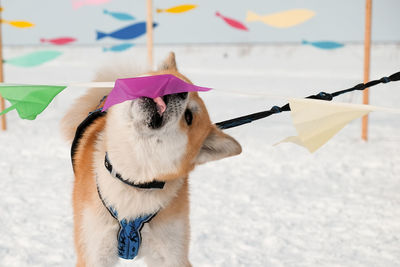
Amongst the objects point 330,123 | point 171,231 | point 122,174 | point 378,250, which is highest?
point 330,123

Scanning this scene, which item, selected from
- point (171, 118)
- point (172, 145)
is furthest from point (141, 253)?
point (171, 118)

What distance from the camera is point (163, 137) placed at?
143 cm

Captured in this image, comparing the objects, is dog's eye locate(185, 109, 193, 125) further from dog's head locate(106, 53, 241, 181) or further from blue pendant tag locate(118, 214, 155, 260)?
blue pendant tag locate(118, 214, 155, 260)

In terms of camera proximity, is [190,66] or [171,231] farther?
[190,66]

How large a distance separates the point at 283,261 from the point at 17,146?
4162 mm

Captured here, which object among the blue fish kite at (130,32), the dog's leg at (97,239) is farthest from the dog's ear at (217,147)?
the blue fish kite at (130,32)

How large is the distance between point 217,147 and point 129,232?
517 millimetres

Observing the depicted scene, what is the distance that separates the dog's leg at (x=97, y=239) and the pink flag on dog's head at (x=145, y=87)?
722 mm

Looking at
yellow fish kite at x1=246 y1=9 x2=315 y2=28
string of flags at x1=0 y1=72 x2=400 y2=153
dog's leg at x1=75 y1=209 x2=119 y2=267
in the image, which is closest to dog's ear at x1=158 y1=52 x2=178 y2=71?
string of flags at x1=0 y1=72 x2=400 y2=153

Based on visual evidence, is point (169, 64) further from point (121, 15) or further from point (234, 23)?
point (121, 15)

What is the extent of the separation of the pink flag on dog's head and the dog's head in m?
0.14

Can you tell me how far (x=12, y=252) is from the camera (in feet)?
8.16

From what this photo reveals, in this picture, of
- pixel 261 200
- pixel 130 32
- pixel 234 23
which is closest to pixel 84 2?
pixel 130 32

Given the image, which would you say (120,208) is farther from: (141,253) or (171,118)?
(171,118)
